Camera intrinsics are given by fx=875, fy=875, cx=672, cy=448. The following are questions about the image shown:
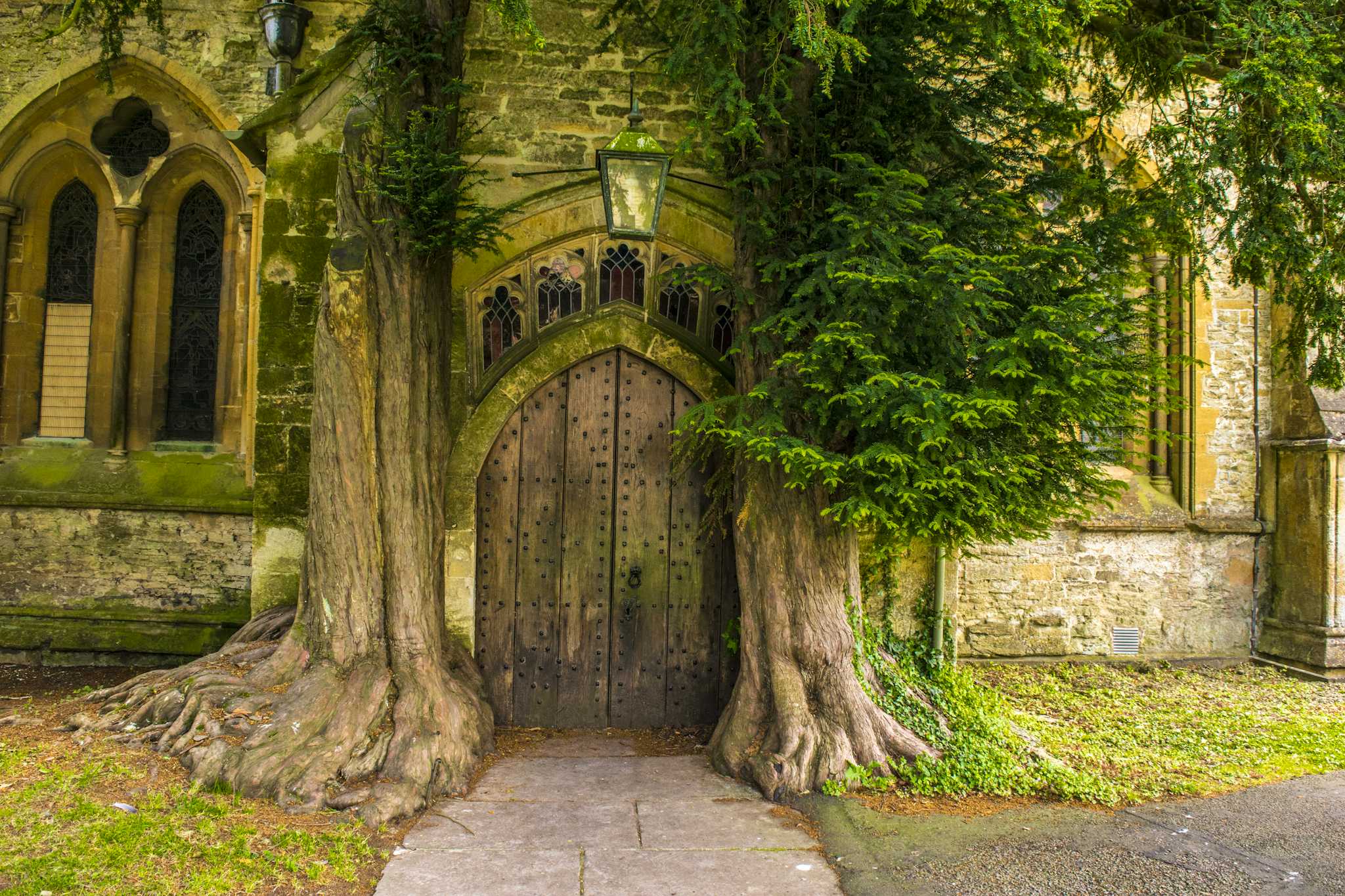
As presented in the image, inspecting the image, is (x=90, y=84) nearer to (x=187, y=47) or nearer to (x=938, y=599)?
(x=187, y=47)

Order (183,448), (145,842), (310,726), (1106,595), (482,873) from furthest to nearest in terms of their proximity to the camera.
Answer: (1106,595)
(183,448)
(310,726)
(482,873)
(145,842)

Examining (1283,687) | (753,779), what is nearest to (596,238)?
(753,779)

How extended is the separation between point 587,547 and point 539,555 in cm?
33

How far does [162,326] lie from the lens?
758 cm

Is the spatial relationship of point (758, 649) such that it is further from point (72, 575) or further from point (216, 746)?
point (72, 575)

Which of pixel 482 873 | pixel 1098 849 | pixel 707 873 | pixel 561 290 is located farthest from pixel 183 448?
pixel 1098 849

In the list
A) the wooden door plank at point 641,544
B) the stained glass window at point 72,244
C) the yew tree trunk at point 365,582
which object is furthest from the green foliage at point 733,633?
the stained glass window at point 72,244

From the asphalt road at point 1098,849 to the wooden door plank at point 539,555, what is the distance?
2.06 m

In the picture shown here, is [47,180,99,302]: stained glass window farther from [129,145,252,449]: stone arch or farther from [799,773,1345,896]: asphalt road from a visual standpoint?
[799,773,1345,896]: asphalt road

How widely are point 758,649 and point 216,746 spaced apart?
2891 millimetres

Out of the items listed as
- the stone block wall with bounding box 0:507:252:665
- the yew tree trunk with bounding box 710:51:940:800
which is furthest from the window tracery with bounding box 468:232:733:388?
the stone block wall with bounding box 0:507:252:665

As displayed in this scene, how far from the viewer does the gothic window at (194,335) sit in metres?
7.64

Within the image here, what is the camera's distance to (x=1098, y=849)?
159 inches

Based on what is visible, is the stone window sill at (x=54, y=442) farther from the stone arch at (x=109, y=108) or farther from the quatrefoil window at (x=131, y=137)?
the quatrefoil window at (x=131, y=137)
